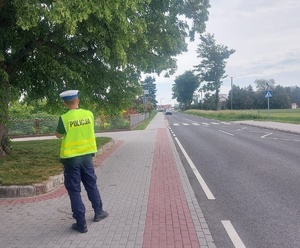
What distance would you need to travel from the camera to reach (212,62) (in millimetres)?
72188

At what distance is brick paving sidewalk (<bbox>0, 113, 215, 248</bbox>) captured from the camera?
4.06 m

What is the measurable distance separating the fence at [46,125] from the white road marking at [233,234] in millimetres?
21010

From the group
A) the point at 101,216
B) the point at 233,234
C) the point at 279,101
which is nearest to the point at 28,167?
the point at 101,216

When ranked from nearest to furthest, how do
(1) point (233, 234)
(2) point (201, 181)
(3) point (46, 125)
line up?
(1) point (233, 234)
(2) point (201, 181)
(3) point (46, 125)

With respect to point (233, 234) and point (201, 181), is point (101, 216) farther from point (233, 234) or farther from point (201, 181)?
point (201, 181)

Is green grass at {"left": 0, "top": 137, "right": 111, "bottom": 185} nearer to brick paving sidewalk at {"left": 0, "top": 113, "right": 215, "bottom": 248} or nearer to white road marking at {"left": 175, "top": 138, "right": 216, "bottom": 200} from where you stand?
brick paving sidewalk at {"left": 0, "top": 113, "right": 215, "bottom": 248}

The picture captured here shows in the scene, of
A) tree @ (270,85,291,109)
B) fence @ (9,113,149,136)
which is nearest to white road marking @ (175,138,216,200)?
fence @ (9,113,149,136)

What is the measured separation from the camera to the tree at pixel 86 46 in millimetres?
6402

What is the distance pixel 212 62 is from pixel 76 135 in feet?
232

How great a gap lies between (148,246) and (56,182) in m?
3.85

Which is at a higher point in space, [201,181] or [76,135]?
[76,135]

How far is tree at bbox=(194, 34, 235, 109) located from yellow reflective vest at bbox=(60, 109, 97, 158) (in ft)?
230

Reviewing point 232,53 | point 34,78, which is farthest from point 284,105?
point 34,78

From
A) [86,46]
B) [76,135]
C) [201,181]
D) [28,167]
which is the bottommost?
[201,181]
